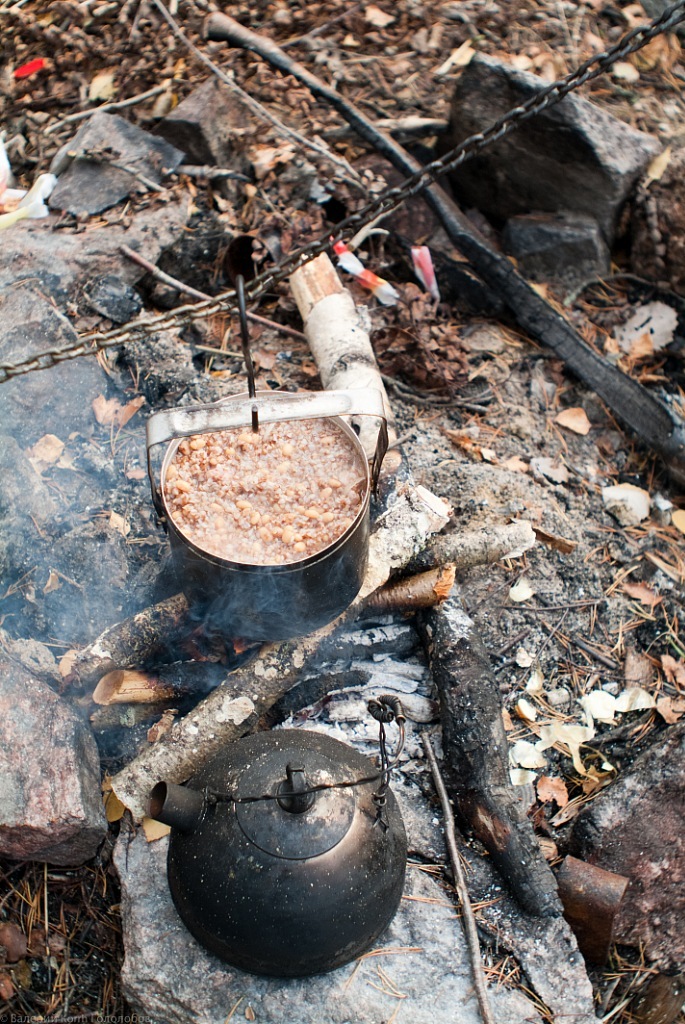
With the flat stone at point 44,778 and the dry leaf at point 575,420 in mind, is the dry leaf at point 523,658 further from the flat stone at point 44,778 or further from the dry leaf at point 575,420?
the flat stone at point 44,778

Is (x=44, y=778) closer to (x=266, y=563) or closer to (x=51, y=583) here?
(x=51, y=583)

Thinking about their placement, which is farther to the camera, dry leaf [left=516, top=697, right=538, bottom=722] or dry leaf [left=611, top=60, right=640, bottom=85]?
dry leaf [left=611, top=60, right=640, bottom=85]

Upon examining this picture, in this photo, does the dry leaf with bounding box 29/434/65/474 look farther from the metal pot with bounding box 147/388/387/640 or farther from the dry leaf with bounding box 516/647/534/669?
the dry leaf with bounding box 516/647/534/669

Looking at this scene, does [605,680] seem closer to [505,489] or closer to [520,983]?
[505,489]

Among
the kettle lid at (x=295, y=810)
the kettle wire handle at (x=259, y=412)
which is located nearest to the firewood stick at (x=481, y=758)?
the kettle lid at (x=295, y=810)

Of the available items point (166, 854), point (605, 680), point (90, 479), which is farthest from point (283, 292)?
point (166, 854)

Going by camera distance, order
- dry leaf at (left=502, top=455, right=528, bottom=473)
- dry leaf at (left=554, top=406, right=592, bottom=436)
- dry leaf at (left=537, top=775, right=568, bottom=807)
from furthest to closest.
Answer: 1. dry leaf at (left=554, top=406, right=592, bottom=436)
2. dry leaf at (left=502, top=455, right=528, bottom=473)
3. dry leaf at (left=537, top=775, right=568, bottom=807)

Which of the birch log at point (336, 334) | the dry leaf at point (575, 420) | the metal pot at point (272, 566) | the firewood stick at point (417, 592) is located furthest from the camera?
the dry leaf at point (575, 420)

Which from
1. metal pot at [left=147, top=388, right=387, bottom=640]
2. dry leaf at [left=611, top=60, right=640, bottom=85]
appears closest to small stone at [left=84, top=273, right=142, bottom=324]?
metal pot at [left=147, top=388, right=387, bottom=640]
